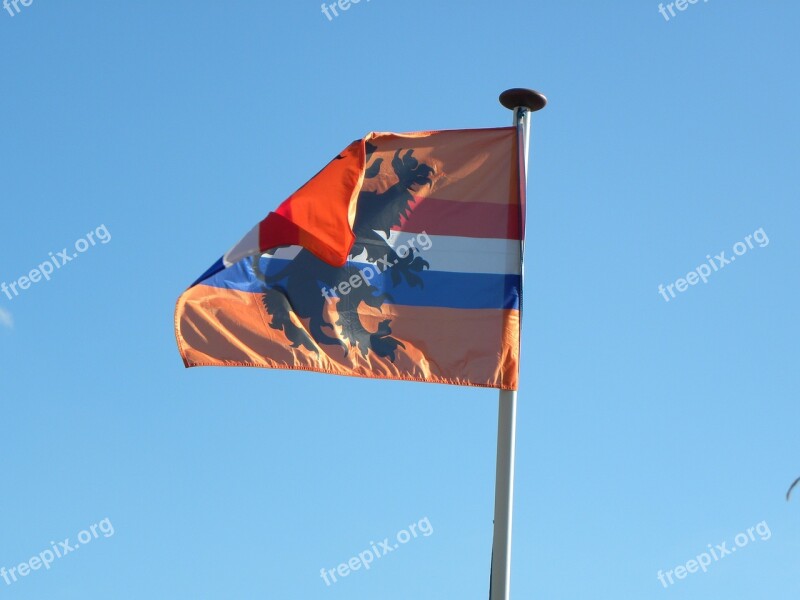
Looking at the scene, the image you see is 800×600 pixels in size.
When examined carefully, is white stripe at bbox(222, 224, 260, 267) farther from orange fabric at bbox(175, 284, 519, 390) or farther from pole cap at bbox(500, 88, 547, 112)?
pole cap at bbox(500, 88, 547, 112)

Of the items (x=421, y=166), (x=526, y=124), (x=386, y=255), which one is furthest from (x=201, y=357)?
(x=526, y=124)

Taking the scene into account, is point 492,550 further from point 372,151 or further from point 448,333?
point 372,151

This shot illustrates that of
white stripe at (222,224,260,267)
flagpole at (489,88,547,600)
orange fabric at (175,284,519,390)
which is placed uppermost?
white stripe at (222,224,260,267)

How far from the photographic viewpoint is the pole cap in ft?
47.7

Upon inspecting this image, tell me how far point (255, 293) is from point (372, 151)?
2.26 meters

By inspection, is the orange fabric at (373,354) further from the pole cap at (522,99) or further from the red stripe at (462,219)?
the pole cap at (522,99)

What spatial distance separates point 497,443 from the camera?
1294cm

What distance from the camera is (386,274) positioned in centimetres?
1414

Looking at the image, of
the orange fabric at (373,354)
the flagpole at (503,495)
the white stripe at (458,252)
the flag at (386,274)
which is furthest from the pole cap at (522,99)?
the flagpole at (503,495)

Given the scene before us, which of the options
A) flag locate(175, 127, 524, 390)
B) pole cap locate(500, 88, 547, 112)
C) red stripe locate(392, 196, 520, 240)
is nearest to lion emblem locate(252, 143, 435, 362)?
flag locate(175, 127, 524, 390)

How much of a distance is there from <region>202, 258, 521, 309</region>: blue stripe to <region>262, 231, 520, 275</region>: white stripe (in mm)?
108

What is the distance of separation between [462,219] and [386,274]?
1.15 metres

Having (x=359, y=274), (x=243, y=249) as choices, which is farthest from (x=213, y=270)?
(x=359, y=274)

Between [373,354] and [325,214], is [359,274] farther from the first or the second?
[373,354]
